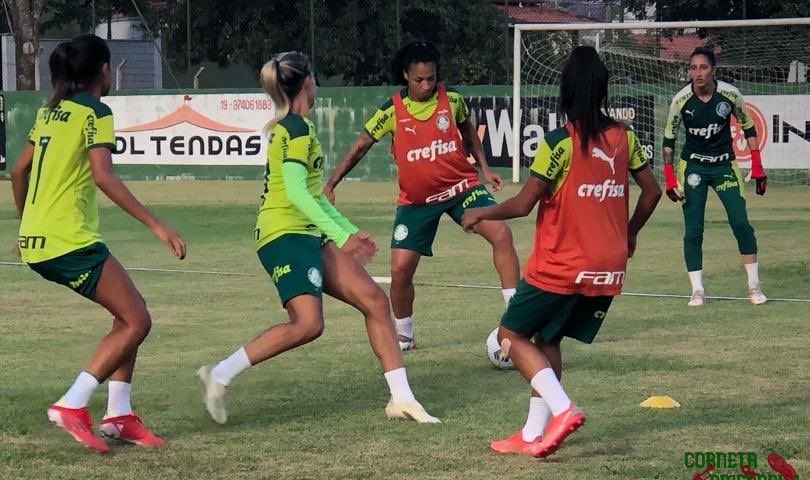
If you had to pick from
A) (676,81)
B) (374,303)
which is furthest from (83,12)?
(374,303)

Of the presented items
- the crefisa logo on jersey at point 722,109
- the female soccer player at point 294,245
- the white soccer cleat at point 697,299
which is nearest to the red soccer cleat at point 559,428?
the female soccer player at point 294,245

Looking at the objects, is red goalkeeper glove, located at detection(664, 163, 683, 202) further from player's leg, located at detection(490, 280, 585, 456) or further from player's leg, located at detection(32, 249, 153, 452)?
player's leg, located at detection(32, 249, 153, 452)

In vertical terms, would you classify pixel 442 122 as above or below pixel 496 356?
above

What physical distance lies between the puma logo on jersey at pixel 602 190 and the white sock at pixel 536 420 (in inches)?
37.9

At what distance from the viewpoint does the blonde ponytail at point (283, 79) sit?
23.6 feet

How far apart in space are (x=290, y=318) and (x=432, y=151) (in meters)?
2.77

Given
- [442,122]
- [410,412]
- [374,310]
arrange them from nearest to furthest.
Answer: [410,412]
[374,310]
[442,122]

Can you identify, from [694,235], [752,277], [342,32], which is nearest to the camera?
[752,277]

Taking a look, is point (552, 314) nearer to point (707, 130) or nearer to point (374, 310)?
point (374, 310)

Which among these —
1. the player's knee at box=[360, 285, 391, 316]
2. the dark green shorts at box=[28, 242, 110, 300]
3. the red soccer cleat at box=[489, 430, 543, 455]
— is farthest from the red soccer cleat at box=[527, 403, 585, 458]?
the dark green shorts at box=[28, 242, 110, 300]

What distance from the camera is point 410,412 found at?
7.31 m

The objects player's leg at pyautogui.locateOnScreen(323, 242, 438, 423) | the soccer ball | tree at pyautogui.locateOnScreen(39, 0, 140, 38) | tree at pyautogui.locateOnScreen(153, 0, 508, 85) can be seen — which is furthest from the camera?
tree at pyautogui.locateOnScreen(39, 0, 140, 38)

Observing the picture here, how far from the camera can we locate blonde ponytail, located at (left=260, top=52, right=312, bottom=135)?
7.20 meters

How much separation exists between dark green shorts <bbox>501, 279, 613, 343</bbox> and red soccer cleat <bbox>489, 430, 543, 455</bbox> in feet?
1.52
